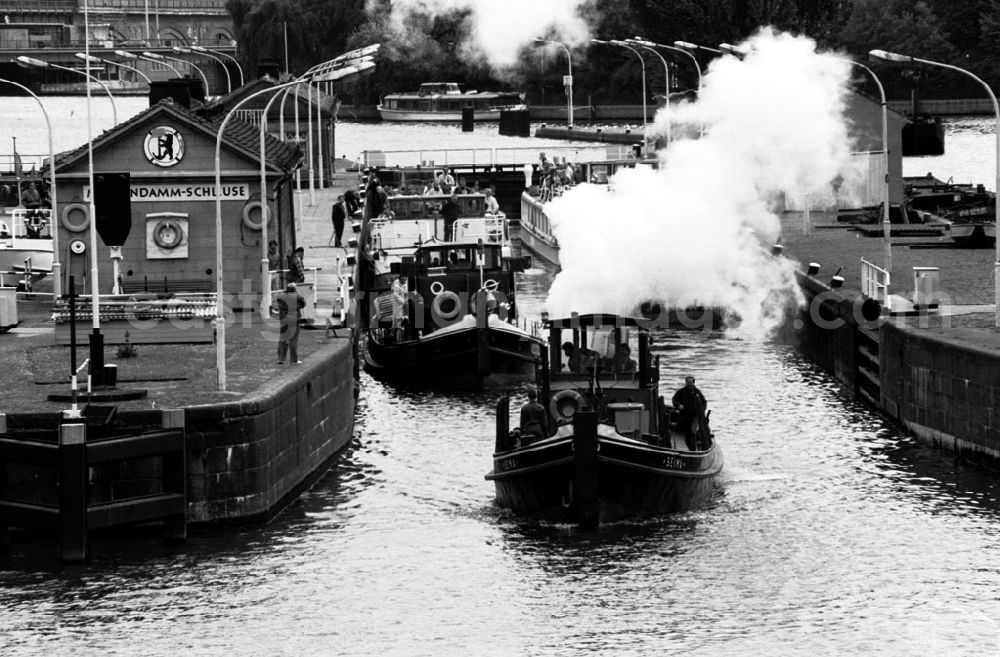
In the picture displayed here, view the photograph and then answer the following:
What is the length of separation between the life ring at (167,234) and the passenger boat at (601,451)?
16.1 m

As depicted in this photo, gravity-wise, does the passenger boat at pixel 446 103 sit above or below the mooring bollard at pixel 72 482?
above

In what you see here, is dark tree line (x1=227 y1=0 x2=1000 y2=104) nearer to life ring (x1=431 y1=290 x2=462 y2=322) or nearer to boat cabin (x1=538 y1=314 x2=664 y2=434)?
life ring (x1=431 y1=290 x2=462 y2=322)

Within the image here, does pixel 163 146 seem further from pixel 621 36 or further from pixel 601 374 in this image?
pixel 621 36

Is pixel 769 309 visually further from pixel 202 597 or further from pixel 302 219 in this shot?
pixel 202 597

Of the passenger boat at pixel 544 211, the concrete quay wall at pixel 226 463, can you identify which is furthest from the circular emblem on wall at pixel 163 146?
the passenger boat at pixel 544 211

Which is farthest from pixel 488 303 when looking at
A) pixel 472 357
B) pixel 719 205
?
pixel 719 205

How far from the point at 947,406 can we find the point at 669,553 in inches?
404

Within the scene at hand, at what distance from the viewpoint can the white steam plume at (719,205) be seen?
165 feet

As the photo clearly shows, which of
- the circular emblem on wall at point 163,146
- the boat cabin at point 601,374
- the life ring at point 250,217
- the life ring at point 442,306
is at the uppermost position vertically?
the circular emblem on wall at point 163,146

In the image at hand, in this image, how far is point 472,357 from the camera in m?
50.5

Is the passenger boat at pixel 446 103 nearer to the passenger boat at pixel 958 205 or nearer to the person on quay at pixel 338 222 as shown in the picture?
the passenger boat at pixel 958 205

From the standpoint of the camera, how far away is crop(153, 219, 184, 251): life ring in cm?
5050

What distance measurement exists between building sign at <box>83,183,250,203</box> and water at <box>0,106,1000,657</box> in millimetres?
11973

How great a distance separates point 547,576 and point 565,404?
418cm
